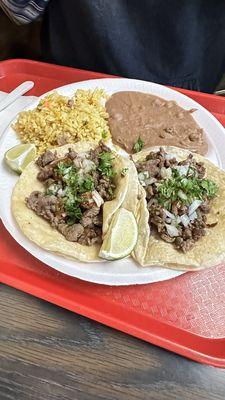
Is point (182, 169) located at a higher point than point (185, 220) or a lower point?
higher

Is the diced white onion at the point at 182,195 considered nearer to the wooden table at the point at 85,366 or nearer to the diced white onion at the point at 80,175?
the diced white onion at the point at 80,175

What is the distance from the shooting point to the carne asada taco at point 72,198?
1697mm

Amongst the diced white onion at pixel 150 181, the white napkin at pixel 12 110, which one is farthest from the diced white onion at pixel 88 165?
the white napkin at pixel 12 110

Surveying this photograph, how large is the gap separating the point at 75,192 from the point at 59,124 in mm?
513

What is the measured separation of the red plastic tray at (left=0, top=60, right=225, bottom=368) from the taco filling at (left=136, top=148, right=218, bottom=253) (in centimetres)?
17

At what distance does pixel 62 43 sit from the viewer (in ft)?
8.54

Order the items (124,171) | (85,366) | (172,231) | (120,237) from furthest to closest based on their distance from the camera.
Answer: (124,171), (172,231), (120,237), (85,366)

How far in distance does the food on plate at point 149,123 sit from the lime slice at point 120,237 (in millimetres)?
557

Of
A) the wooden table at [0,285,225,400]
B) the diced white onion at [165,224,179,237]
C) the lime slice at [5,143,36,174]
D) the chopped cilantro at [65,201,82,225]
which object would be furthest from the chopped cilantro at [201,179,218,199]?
the lime slice at [5,143,36,174]

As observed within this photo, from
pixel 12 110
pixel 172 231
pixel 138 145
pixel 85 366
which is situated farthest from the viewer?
pixel 12 110

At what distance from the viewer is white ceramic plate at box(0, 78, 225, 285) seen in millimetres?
1588

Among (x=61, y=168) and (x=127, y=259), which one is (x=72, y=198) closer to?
(x=61, y=168)

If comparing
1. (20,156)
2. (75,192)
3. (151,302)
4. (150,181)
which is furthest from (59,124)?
(151,302)

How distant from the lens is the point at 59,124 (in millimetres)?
2168
